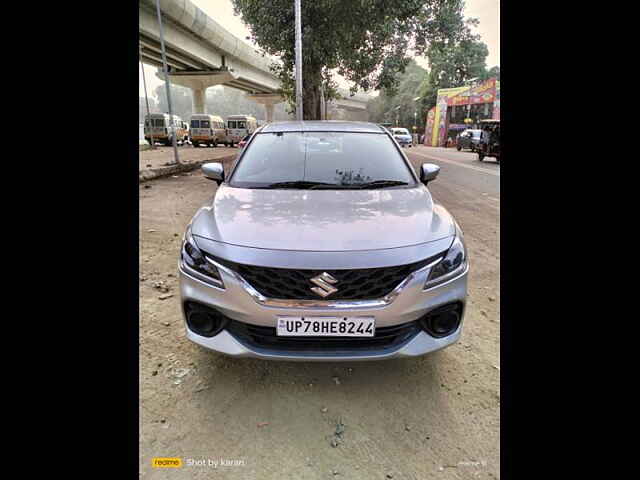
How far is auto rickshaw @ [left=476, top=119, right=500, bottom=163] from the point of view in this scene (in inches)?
668

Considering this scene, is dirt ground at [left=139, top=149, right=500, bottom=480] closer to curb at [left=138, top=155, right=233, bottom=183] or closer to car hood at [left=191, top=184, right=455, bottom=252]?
car hood at [left=191, top=184, right=455, bottom=252]

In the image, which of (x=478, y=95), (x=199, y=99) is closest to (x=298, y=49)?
(x=199, y=99)

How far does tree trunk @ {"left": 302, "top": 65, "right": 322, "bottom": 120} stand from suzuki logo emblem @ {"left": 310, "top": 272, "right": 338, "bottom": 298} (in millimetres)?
14870

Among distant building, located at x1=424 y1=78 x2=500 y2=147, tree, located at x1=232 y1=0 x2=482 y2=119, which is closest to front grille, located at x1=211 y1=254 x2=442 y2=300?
tree, located at x1=232 y1=0 x2=482 y2=119

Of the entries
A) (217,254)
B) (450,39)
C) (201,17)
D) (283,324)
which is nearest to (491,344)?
(283,324)

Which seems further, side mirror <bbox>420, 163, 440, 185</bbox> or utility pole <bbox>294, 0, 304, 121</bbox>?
utility pole <bbox>294, 0, 304, 121</bbox>

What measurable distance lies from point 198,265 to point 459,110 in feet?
130

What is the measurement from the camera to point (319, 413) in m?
2.02

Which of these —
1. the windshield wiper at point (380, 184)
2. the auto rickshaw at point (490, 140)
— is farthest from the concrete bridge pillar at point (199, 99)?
the windshield wiper at point (380, 184)

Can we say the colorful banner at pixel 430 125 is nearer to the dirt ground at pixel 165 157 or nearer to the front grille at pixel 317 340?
the dirt ground at pixel 165 157

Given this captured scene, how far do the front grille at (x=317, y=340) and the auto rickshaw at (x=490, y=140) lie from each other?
17148 mm

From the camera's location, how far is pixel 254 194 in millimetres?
2678

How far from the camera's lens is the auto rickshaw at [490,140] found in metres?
17.0
